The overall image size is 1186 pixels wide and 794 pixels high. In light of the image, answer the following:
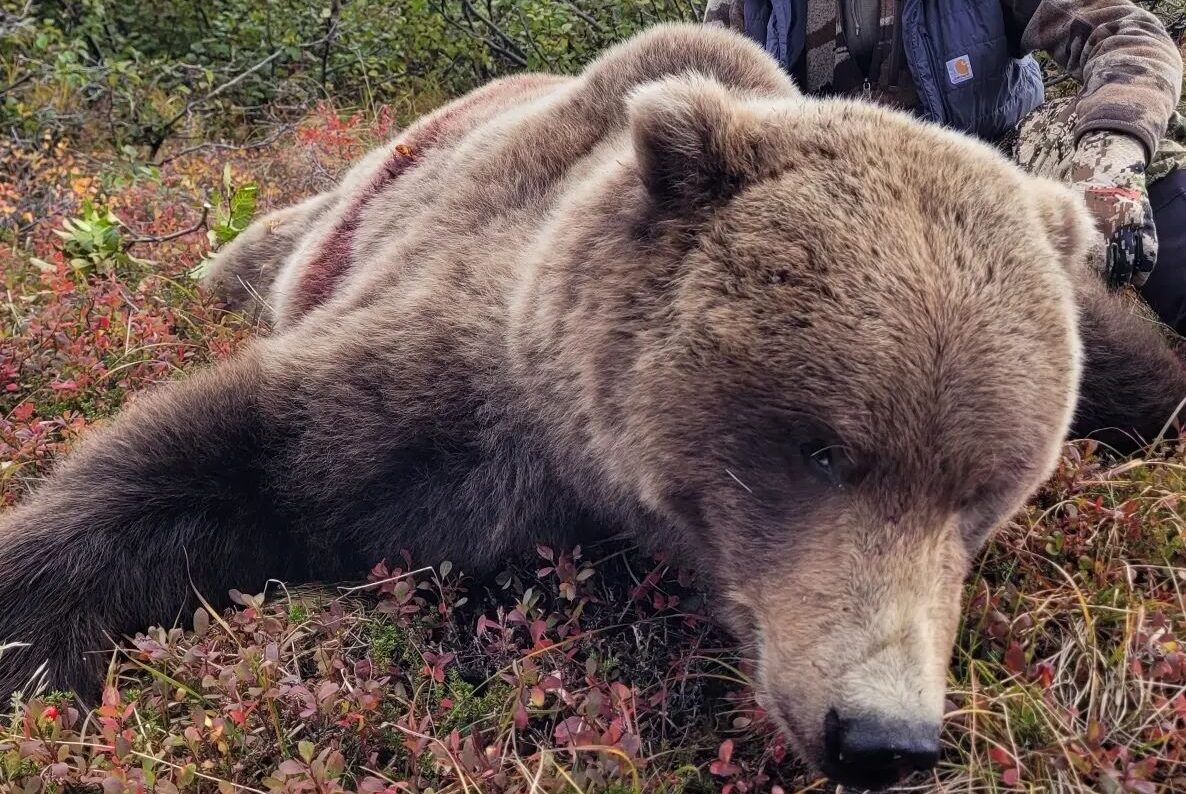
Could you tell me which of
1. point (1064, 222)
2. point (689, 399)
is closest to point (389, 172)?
point (689, 399)

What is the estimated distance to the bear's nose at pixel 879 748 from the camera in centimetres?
186

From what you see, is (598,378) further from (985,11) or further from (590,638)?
(985,11)

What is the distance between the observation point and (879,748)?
1.86 meters

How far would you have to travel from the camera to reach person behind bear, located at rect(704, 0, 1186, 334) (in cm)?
395

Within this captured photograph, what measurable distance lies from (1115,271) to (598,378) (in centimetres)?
237

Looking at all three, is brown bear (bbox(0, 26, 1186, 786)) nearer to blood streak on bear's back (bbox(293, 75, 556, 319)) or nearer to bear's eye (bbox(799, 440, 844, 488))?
bear's eye (bbox(799, 440, 844, 488))

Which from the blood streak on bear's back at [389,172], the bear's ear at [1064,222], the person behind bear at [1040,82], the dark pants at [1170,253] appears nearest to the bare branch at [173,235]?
the blood streak on bear's back at [389,172]

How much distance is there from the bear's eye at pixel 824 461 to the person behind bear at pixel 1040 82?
218 centimetres

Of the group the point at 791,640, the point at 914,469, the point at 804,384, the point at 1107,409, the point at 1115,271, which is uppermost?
the point at 804,384

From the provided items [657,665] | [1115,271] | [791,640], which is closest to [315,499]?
[657,665]

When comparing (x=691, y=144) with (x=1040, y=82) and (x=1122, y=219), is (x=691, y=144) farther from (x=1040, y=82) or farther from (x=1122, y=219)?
(x=1040, y=82)

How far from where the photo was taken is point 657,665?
2701 mm

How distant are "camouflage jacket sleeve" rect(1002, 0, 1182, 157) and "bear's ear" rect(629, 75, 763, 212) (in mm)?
2351

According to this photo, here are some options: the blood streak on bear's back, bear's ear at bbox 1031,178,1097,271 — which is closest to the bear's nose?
bear's ear at bbox 1031,178,1097,271
